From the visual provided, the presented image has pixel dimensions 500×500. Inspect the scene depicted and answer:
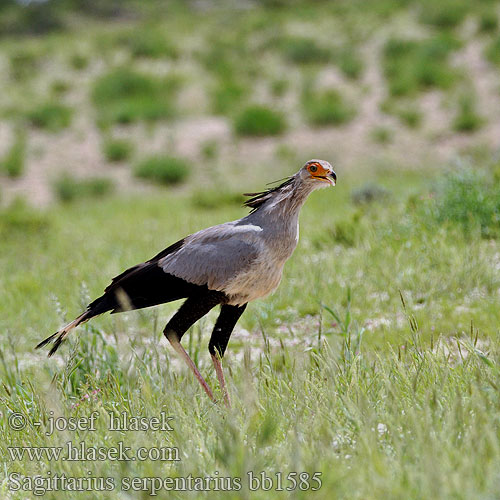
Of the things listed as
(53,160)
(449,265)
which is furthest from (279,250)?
(53,160)

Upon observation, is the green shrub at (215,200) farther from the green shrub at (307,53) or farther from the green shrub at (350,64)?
the green shrub at (307,53)

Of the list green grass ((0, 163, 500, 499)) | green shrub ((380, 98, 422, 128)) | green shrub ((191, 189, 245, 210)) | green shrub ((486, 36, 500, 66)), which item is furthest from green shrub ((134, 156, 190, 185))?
green shrub ((486, 36, 500, 66))

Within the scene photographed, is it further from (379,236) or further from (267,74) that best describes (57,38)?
(379,236)

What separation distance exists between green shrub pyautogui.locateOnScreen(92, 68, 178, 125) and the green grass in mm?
5616

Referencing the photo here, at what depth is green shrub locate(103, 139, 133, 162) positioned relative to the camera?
452 inches

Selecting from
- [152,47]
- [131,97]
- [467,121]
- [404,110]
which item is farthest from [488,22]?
[131,97]

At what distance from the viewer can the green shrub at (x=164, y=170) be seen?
35.4 ft

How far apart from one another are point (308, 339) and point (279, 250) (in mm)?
1183

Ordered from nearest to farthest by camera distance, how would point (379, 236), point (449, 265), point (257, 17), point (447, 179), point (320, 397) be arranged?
point (320, 397)
point (449, 265)
point (379, 236)
point (447, 179)
point (257, 17)

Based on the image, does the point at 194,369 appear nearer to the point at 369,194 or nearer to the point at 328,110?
the point at 369,194

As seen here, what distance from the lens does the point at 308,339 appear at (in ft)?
12.9

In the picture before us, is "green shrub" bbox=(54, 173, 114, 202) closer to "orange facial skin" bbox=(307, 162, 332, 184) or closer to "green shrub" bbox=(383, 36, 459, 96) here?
"green shrub" bbox=(383, 36, 459, 96)

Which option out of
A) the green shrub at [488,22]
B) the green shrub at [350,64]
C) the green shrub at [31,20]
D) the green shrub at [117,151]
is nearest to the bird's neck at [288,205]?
the green shrub at [117,151]

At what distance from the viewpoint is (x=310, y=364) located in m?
3.14
